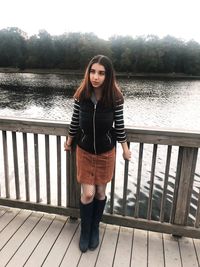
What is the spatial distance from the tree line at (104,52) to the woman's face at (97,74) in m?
66.0

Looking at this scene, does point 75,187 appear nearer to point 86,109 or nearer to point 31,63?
point 86,109

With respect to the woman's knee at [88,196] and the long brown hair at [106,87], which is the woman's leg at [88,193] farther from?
the long brown hair at [106,87]

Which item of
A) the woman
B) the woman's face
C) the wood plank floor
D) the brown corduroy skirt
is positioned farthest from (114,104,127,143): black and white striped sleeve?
the wood plank floor

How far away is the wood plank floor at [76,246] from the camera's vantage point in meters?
2.35

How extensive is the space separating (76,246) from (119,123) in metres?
1.13

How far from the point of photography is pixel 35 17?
8931cm

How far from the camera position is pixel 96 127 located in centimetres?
225

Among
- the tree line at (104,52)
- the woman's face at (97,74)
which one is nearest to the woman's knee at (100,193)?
the woman's face at (97,74)

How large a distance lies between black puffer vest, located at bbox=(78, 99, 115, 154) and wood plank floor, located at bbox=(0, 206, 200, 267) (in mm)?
867

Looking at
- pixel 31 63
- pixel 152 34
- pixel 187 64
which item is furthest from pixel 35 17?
pixel 187 64

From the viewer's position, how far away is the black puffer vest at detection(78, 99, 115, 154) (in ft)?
7.37

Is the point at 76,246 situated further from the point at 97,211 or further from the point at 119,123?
the point at 119,123

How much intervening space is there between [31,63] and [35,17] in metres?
27.1

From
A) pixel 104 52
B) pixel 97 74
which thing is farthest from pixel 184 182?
pixel 104 52
